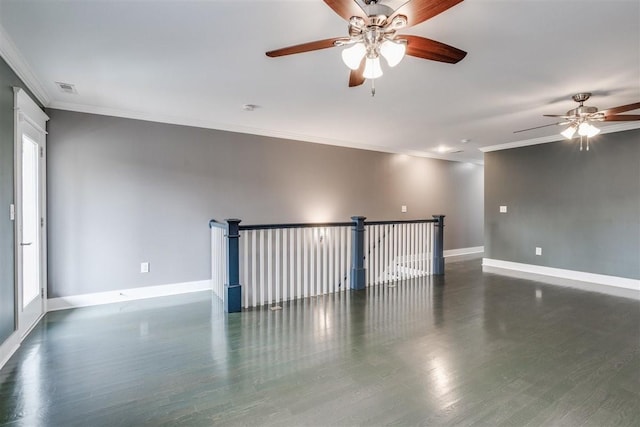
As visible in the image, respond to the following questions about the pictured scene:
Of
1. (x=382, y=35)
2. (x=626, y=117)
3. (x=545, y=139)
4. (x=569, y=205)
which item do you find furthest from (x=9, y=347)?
(x=545, y=139)

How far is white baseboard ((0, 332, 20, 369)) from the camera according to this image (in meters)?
2.46

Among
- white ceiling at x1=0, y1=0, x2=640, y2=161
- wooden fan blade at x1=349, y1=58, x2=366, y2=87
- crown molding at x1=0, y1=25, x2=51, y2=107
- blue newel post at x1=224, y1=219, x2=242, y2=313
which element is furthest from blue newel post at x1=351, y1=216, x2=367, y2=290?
crown molding at x1=0, y1=25, x2=51, y2=107

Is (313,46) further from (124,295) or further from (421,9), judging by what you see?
(124,295)

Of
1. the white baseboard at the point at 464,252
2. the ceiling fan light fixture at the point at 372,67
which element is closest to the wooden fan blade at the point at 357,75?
the ceiling fan light fixture at the point at 372,67

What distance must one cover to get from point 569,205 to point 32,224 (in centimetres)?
777

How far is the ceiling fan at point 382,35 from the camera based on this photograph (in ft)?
5.40

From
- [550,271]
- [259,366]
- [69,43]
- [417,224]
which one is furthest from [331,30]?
[550,271]

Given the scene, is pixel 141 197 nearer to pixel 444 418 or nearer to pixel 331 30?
pixel 331 30

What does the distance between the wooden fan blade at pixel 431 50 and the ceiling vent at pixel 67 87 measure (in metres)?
3.43

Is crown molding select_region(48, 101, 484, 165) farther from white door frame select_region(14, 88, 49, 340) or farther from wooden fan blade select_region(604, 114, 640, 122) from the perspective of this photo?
wooden fan blade select_region(604, 114, 640, 122)

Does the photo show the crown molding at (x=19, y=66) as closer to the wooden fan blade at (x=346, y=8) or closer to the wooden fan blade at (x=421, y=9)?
the wooden fan blade at (x=346, y=8)

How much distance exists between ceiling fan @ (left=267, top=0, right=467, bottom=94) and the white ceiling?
298 millimetres

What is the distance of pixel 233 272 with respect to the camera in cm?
375

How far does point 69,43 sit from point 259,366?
2.96 m
